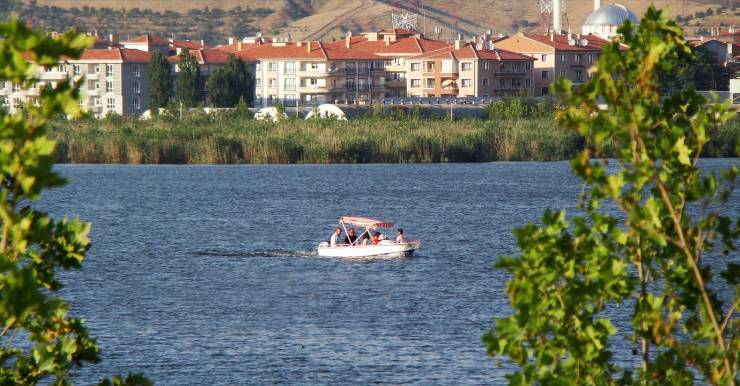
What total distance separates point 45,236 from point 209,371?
79.3ft

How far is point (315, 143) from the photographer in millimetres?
111750

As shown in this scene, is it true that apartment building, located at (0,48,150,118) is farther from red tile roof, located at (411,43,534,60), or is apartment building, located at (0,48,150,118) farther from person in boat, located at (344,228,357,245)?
person in boat, located at (344,228,357,245)

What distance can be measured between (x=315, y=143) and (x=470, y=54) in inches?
2421

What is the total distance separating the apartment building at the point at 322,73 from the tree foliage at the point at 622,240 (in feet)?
508

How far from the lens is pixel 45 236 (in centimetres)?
1182

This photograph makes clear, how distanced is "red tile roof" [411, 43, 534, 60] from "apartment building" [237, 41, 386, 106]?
6400mm

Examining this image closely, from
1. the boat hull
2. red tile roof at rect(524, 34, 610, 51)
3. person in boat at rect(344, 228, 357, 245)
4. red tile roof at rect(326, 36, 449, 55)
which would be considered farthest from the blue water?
red tile roof at rect(326, 36, 449, 55)

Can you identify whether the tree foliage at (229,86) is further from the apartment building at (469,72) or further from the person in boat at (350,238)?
the person in boat at (350,238)

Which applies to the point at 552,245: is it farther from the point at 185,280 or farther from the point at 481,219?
the point at 481,219

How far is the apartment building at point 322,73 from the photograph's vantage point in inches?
6850

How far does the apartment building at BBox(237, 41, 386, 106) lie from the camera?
174 metres

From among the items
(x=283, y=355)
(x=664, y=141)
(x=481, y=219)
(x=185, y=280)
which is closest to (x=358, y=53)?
(x=481, y=219)

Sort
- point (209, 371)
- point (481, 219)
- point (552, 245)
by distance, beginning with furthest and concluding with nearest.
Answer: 1. point (481, 219)
2. point (209, 371)
3. point (552, 245)

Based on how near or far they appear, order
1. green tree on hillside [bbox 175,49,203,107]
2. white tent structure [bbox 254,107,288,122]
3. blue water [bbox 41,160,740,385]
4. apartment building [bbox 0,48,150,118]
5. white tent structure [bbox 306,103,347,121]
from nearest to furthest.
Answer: blue water [bbox 41,160,740,385], white tent structure [bbox 254,107,288,122], white tent structure [bbox 306,103,347,121], green tree on hillside [bbox 175,49,203,107], apartment building [bbox 0,48,150,118]
